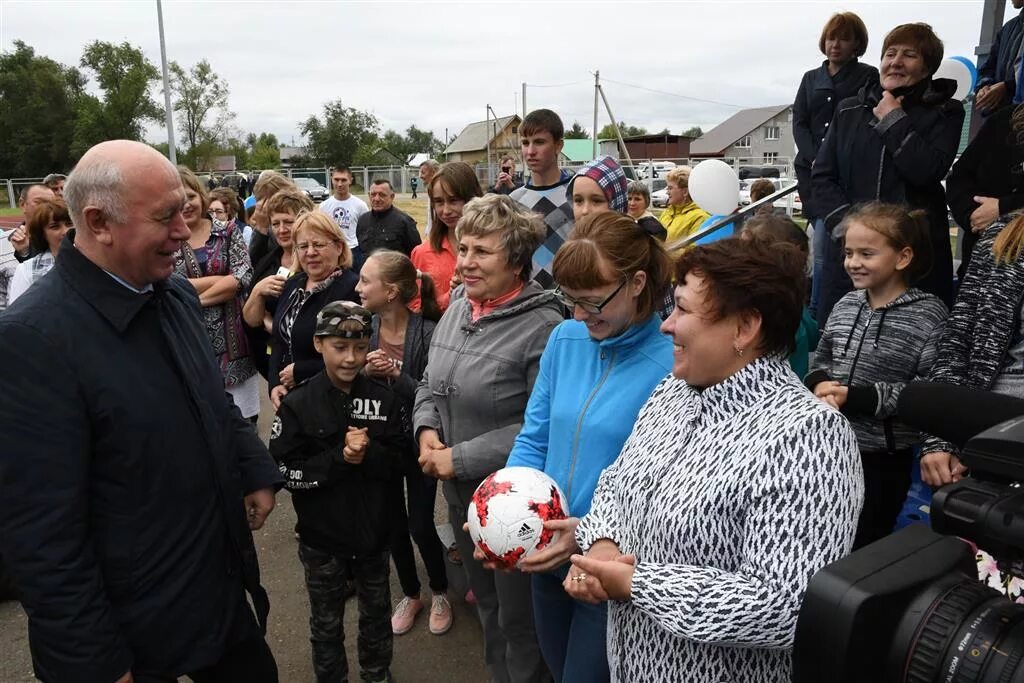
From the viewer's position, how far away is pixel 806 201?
14.3ft

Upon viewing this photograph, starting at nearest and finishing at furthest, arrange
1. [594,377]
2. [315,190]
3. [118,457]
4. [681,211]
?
[118,457] < [594,377] < [681,211] < [315,190]

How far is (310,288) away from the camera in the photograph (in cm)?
371

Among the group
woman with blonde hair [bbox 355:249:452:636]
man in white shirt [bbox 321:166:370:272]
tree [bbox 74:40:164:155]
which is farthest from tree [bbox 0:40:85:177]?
woman with blonde hair [bbox 355:249:452:636]

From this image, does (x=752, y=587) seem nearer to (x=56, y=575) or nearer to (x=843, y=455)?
(x=843, y=455)

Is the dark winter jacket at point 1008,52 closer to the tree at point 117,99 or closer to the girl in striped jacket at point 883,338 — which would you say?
the girl in striped jacket at point 883,338

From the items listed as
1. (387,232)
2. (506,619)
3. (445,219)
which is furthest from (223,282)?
(387,232)

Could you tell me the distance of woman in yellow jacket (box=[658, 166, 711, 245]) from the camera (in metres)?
6.24

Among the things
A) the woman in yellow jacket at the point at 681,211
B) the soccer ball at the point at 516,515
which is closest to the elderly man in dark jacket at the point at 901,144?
the woman in yellow jacket at the point at 681,211

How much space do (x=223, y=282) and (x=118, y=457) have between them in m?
2.43

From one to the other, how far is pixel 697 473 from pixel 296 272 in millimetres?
2982

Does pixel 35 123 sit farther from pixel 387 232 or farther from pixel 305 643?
pixel 305 643

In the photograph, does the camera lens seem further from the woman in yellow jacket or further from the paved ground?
the woman in yellow jacket

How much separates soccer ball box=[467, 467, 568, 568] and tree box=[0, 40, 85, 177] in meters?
55.7

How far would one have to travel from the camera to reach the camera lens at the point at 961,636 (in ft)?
3.07
